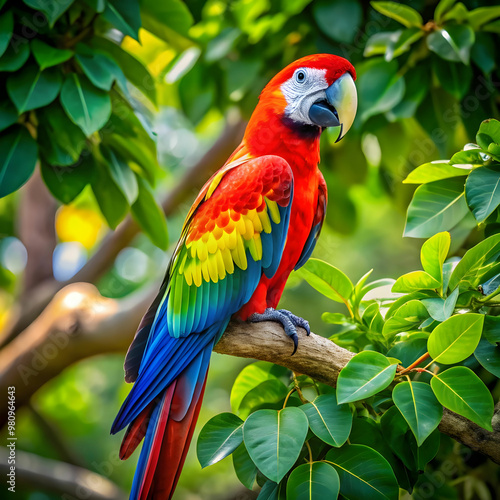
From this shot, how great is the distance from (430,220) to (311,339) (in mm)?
404

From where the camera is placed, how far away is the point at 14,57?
4.73 feet

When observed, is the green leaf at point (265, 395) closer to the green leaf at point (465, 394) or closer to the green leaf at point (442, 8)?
the green leaf at point (465, 394)

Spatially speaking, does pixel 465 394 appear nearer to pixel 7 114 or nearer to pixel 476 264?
pixel 476 264

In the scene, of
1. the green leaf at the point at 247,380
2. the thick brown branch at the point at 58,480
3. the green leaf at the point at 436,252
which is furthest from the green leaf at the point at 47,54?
the thick brown branch at the point at 58,480

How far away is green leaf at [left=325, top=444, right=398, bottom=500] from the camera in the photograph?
3.36ft

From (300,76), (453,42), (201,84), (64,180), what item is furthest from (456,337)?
(201,84)

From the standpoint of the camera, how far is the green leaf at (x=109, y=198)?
171 centimetres

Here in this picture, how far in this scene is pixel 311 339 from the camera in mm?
1258

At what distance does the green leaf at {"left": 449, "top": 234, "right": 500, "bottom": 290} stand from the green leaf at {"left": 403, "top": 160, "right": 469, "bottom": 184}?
0.20 m

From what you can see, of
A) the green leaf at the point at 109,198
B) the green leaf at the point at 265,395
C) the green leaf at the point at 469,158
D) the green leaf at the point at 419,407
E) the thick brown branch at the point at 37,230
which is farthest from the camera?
the thick brown branch at the point at 37,230

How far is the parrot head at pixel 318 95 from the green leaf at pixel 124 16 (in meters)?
0.47

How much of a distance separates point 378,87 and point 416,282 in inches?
35.9

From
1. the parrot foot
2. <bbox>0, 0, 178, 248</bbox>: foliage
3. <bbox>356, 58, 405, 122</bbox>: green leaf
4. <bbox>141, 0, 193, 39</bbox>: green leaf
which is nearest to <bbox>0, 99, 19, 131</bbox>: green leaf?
<bbox>0, 0, 178, 248</bbox>: foliage

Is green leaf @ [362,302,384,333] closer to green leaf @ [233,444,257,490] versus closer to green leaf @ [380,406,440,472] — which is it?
green leaf @ [380,406,440,472]
